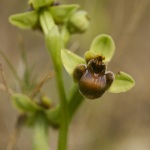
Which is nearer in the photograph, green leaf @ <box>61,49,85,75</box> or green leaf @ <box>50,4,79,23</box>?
green leaf @ <box>61,49,85,75</box>

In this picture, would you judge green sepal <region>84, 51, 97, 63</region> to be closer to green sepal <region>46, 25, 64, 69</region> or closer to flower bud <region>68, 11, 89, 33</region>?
green sepal <region>46, 25, 64, 69</region>

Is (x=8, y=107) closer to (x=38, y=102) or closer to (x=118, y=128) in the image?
(x=118, y=128)

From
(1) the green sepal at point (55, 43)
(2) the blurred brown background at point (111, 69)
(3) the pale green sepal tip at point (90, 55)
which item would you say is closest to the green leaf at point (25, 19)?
(1) the green sepal at point (55, 43)

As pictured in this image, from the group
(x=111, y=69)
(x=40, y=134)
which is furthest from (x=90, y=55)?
(x=111, y=69)

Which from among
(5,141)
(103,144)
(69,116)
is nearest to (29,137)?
(5,141)

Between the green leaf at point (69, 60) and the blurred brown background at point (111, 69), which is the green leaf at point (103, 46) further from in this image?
the blurred brown background at point (111, 69)

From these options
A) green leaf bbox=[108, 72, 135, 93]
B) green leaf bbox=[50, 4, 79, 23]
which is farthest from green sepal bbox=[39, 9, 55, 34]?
green leaf bbox=[108, 72, 135, 93]
